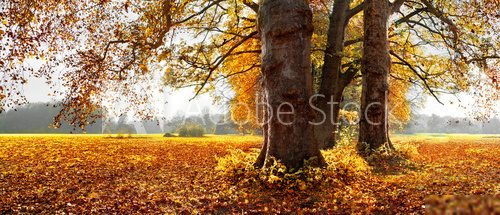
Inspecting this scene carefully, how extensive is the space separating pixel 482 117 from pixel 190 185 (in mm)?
14567

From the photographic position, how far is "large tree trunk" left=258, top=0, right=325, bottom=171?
29.8 feet

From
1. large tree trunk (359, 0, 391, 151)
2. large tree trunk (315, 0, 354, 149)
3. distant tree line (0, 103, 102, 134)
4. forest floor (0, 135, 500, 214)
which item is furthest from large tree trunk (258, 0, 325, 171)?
distant tree line (0, 103, 102, 134)

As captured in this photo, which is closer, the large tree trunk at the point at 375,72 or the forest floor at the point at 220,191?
the forest floor at the point at 220,191

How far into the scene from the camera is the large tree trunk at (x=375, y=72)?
13.4 m

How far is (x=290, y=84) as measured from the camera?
9.10 meters

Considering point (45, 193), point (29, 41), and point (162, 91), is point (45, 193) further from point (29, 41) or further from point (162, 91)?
point (162, 91)

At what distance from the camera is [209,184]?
978cm

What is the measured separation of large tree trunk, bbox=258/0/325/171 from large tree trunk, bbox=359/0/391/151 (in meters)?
4.98

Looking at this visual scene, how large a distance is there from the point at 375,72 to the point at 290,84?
549 centimetres

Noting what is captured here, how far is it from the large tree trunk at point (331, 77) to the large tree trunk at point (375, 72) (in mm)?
3646

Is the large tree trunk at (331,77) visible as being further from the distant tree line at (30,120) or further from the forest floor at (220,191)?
the distant tree line at (30,120)

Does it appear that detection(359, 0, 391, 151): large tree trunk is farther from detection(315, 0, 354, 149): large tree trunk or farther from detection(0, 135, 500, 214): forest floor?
detection(315, 0, 354, 149): large tree trunk

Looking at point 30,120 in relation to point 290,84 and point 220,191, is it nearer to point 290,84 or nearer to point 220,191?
point 220,191

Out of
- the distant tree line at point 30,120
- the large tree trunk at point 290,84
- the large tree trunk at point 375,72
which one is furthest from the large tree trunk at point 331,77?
the distant tree line at point 30,120
